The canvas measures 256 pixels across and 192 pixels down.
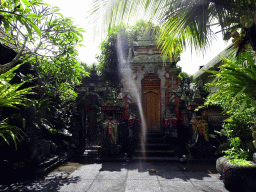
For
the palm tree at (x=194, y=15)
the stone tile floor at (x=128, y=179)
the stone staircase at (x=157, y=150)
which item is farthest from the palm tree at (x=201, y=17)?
the stone staircase at (x=157, y=150)

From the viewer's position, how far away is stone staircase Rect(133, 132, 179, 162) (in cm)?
733

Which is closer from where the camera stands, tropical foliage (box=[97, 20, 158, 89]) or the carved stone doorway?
the carved stone doorway

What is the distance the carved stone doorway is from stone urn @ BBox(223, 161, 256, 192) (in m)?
5.46

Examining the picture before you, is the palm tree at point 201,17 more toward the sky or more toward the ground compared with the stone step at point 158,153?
more toward the sky

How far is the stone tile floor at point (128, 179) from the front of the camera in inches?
177

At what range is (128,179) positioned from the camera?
5168 millimetres

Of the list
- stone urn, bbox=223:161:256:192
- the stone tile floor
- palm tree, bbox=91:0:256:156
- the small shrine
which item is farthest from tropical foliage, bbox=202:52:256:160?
the small shrine

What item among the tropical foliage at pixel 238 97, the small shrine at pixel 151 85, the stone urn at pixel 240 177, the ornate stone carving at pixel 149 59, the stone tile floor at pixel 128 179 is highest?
the ornate stone carving at pixel 149 59

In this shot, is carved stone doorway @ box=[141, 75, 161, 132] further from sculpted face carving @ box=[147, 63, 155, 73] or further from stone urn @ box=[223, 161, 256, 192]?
stone urn @ box=[223, 161, 256, 192]

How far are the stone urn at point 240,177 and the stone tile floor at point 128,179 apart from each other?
0.31 m

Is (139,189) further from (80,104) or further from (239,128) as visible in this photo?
(80,104)

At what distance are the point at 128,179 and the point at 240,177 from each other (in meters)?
2.72

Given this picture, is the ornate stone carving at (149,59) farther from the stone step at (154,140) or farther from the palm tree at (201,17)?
the palm tree at (201,17)

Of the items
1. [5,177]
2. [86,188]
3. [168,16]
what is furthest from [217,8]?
[5,177]
